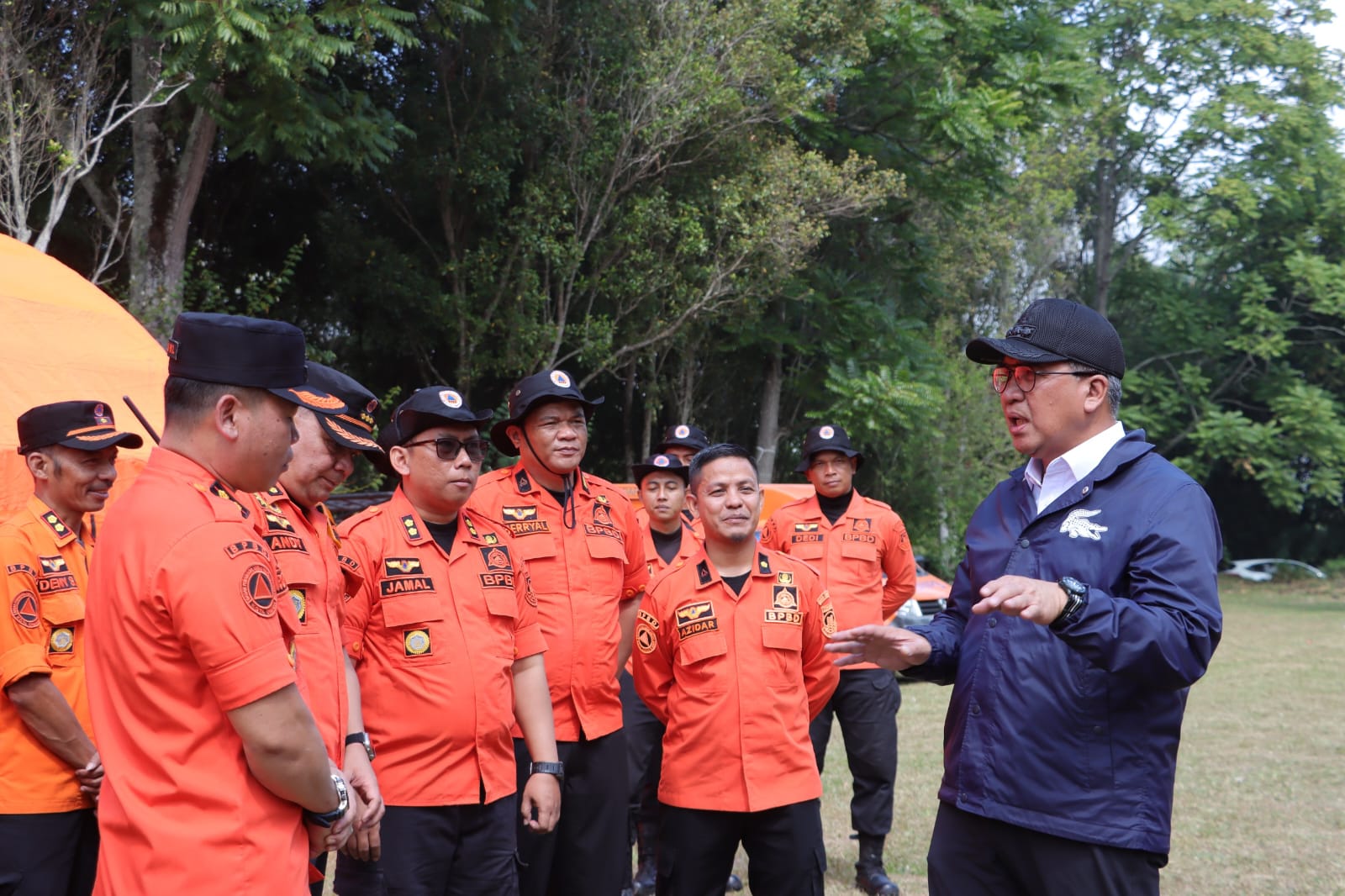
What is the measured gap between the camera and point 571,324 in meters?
15.9

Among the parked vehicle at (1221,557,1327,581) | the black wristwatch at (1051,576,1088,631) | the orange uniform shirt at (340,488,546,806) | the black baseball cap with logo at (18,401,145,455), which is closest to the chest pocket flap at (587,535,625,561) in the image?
the orange uniform shirt at (340,488,546,806)

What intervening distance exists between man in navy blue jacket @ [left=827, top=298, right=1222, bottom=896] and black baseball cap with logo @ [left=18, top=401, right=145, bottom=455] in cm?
267

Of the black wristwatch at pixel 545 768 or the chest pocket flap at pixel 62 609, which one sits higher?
the chest pocket flap at pixel 62 609

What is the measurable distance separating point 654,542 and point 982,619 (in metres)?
4.45

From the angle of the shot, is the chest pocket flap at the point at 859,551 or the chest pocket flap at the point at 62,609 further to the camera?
the chest pocket flap at the point at 859,551

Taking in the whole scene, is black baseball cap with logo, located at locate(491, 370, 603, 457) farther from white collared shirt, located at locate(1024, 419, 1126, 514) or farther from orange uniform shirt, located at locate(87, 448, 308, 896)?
orange uniform shirt, located at locate(87, 448, 308, 896)

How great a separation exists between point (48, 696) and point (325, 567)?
0.97 metres

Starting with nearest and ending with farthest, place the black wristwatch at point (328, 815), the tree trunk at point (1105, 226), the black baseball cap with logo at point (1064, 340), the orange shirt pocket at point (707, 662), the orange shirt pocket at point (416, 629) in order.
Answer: the black wristwatch at point (328, 815) < the black baseball cap with logo at point (1064, 340) < the orange shirt pocket at point (416, 629) < the orange shirt pocket at point (707, 662) < the tree trunk at point (1105, 226)

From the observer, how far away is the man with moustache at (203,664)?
93.7 inches

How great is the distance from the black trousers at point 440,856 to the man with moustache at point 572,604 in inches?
15.8

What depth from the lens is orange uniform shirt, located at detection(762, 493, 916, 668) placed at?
7.29 meters

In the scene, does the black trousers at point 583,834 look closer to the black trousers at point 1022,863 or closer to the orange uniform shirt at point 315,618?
the orange uniform shirt at point 315,618

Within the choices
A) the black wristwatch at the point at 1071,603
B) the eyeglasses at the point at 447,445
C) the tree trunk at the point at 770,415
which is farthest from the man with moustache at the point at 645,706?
the tree trunk at the point at 770,415

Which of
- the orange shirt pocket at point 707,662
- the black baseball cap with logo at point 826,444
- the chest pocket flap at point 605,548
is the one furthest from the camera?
the black baseball cap with logo at point 826,444
